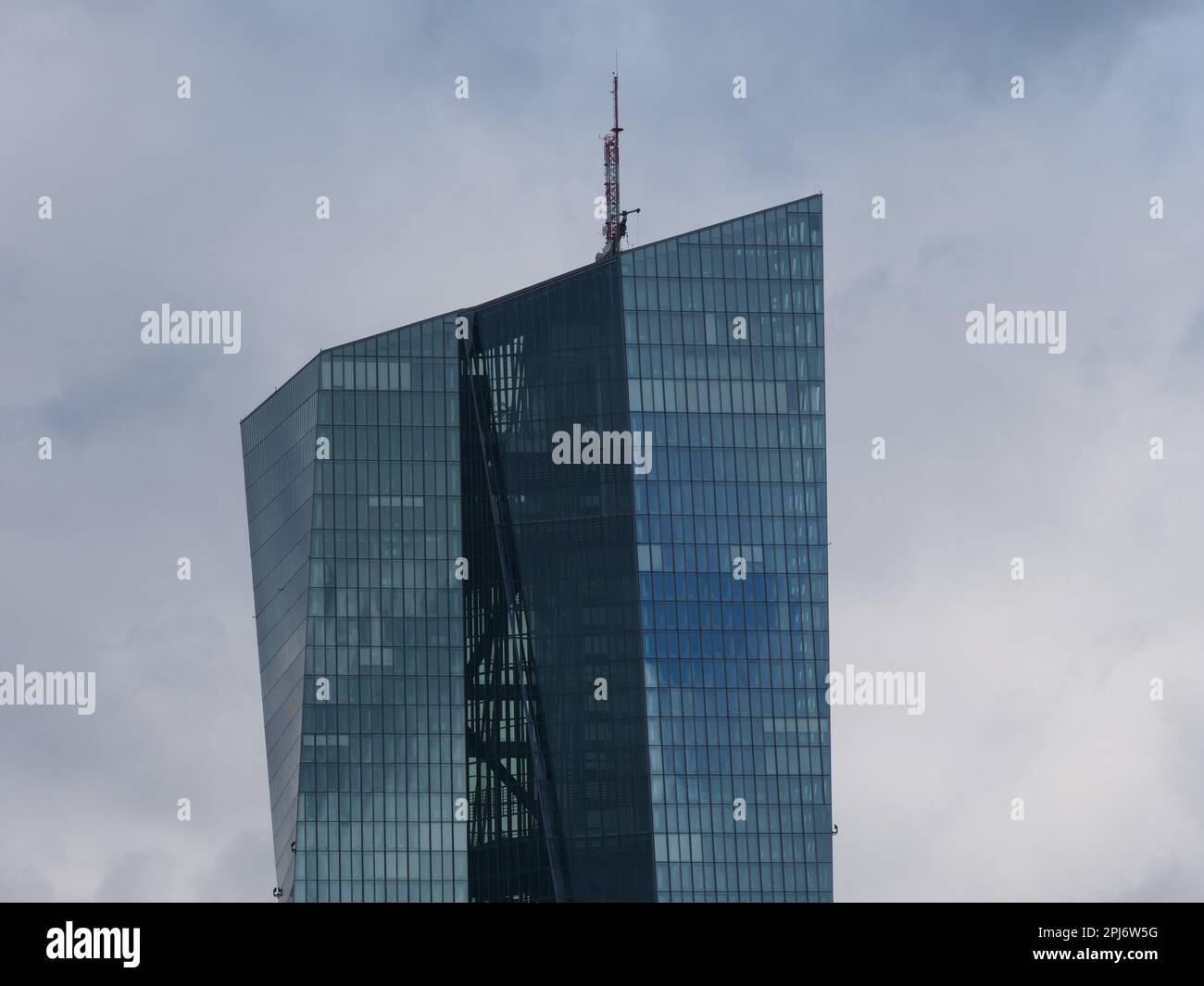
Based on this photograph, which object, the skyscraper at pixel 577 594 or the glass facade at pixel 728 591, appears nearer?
the glass facade at pixel 728 591

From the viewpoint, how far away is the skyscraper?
169 metres

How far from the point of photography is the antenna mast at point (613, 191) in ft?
623

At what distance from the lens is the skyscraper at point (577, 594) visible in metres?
169

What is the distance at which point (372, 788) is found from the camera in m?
174

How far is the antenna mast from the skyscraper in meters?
14.5

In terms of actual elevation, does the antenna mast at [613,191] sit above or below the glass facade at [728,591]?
above

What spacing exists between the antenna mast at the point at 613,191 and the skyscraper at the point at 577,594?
14.5m

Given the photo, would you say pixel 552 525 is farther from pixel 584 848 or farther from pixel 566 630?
pixel 584 848

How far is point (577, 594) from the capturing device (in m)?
169

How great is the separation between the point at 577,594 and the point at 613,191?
3954 centimetres

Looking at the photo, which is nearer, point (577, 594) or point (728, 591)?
point (577, 594)
